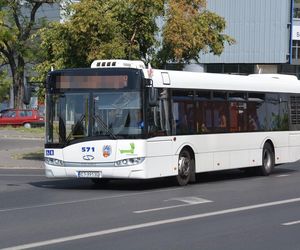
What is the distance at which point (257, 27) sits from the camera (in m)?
56.5

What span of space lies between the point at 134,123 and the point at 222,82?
12.5 ft

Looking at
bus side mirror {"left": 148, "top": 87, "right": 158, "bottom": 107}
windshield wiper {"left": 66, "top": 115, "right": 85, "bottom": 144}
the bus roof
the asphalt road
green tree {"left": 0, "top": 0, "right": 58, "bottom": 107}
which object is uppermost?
green tree {"left": 0, "top": 0, "right": 58, "bottom": 107}

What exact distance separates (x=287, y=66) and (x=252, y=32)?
4193 millimetres

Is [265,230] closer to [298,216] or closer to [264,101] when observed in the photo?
[298,216]

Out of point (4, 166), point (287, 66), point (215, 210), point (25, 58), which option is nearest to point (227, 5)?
point (287, 66)

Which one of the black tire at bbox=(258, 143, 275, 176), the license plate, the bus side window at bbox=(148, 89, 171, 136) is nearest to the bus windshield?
the bus side window at bbox=(148, 89, 171, 136)

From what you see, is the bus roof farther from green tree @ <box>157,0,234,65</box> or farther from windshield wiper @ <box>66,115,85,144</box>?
green tree @ <box>157,0,234,65</box>

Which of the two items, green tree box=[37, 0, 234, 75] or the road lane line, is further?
green tree box=[37, 0, 234, 75]

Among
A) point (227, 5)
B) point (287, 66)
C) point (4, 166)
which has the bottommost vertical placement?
point (4, 166)

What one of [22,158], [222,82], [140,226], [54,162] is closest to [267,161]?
[222,82]

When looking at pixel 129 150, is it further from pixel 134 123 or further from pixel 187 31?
pixel 187 31

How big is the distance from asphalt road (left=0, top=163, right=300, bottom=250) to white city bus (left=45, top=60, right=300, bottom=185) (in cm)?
58

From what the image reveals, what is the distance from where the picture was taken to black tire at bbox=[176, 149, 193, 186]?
55.3 feet

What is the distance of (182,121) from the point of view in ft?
55.6
